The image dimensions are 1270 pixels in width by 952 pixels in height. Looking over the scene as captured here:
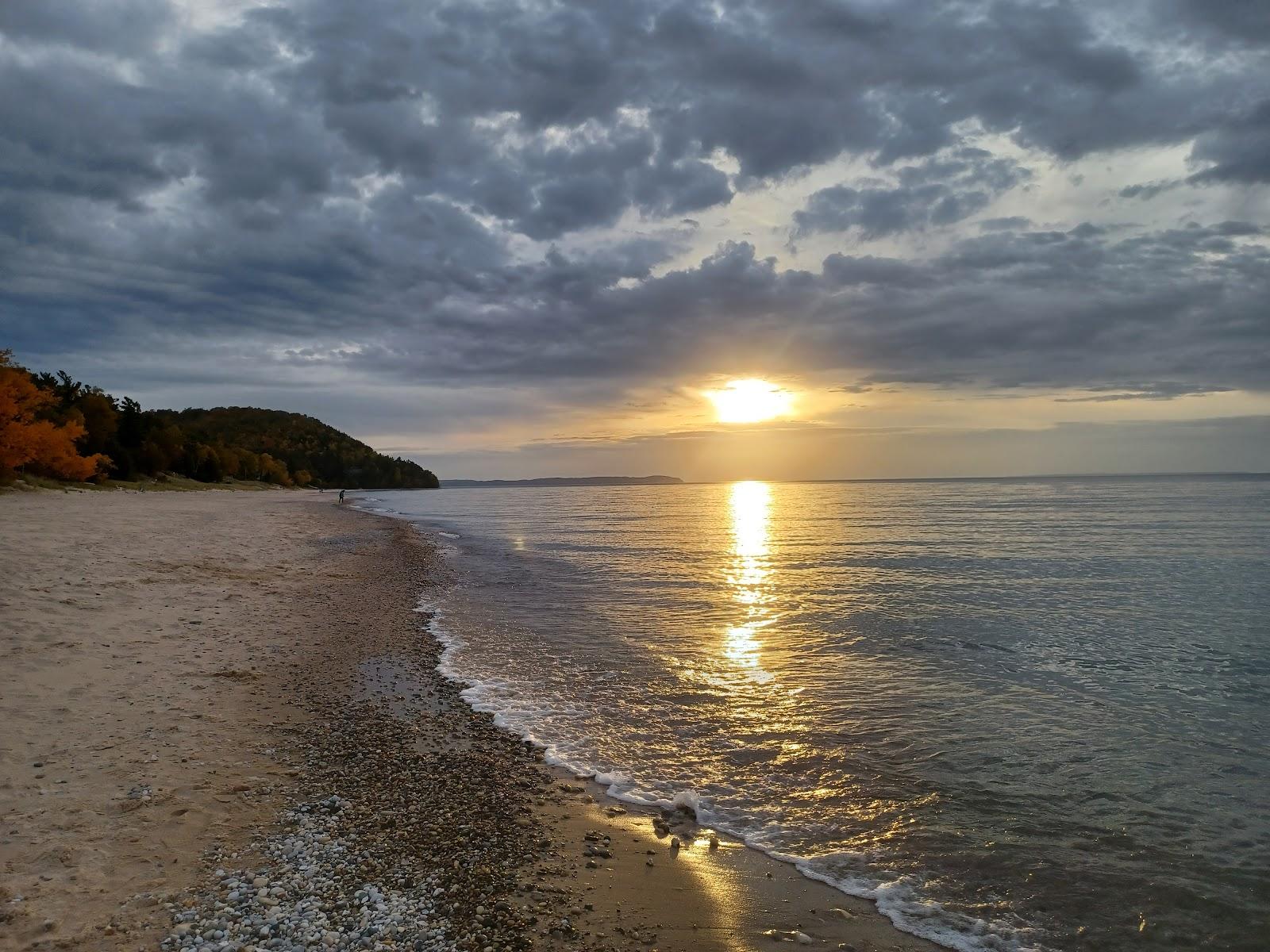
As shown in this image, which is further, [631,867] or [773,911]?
[631,867]

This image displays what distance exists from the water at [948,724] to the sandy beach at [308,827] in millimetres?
758

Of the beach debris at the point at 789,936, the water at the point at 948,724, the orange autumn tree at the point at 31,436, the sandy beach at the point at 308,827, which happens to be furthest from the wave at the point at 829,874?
the orange autumn tree at the point at 31,436

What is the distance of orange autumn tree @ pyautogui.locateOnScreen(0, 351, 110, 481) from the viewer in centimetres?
4675

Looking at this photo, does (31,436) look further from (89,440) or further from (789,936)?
(789,936)

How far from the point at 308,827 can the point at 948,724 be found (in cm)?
781

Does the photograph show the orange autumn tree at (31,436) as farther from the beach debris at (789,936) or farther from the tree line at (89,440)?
the beach debris at (789,936)

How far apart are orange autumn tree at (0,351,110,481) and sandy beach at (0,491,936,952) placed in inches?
1822

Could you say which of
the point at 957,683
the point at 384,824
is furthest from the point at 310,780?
the point at 957,683

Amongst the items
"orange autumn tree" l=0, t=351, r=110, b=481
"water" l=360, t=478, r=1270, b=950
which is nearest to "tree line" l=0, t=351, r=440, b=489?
"orange autumn tree" l=0, t=351, r=110, b=481

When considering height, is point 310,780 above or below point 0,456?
below

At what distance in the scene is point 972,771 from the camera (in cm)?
792

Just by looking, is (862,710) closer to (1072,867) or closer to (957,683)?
(957,683)

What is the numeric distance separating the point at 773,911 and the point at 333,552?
91.2 ft

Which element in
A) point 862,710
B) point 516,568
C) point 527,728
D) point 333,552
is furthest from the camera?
point 333,552
